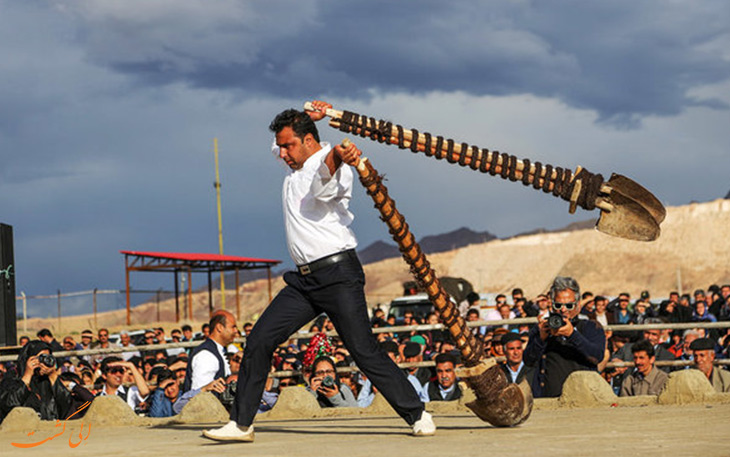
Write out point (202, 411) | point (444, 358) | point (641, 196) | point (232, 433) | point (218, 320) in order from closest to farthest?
point (232, 433)
point (641, 196)
point (202, 411)
point (218, 320)
point (444, 358)

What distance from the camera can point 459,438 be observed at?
6023mm

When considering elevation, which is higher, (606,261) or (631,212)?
(606,261)

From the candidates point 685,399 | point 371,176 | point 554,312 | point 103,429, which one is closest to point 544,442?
point 371,176

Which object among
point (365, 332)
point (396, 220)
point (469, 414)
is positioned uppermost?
point (396, 220)

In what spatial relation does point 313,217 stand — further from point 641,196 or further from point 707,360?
point 707,360

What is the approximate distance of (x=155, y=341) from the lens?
56.8 ft

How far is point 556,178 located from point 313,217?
159cm

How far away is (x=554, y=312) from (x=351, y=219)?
2449 mm

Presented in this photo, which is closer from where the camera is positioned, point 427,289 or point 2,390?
point 427,289

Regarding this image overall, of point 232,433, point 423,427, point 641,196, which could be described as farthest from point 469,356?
point 232,433

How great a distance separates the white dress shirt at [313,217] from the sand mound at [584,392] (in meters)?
3.04

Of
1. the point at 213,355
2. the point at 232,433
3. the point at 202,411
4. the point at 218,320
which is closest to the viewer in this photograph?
the point at 232,433

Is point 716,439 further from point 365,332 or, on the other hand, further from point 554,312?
point 554,312

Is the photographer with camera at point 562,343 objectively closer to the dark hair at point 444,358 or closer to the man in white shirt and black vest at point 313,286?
the dark hair at point 444,358
